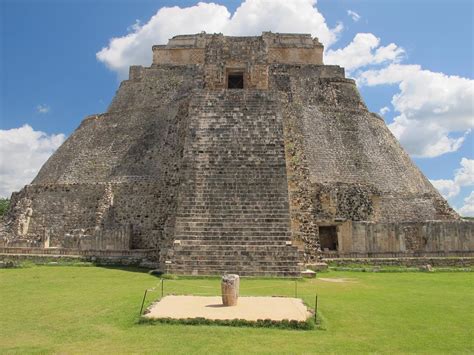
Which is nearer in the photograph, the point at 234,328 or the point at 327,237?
the point at 234,328

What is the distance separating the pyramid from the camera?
42.2ft

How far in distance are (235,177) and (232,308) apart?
270 inches

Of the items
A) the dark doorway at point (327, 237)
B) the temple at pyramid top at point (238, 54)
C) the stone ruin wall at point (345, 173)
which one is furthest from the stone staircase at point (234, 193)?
the dark doorway at point (327, 237)

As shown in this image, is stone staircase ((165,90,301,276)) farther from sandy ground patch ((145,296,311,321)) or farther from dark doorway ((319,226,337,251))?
dark doorway ((319,226,337,251))

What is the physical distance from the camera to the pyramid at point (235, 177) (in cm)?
1288

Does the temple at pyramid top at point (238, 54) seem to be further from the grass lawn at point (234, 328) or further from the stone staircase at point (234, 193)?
the grass lawn at point (234, 328)

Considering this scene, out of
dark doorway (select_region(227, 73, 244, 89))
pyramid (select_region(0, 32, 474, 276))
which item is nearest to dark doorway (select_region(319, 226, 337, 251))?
pyramid (select_region(0, 32, 474, 276))

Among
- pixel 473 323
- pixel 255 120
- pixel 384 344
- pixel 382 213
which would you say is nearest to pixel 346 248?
pixel 382 213

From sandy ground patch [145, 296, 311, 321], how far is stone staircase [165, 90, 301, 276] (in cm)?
326

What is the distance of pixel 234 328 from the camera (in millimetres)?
6277

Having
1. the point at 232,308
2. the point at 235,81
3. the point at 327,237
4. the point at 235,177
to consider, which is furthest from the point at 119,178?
the point at 232,308

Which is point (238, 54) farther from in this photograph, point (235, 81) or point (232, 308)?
point (232, 308)

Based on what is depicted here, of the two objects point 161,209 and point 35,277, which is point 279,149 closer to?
point 161,209

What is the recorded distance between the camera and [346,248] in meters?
15.9
